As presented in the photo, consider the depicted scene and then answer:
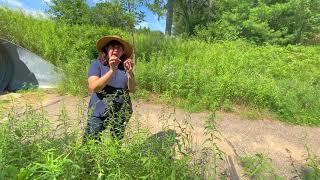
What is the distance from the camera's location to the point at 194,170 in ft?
10.7

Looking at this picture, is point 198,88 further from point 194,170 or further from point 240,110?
point 194,170

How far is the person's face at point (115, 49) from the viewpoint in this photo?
13.5ft

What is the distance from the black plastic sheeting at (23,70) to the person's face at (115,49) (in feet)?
23.1

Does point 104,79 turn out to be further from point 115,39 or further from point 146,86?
point 146,86

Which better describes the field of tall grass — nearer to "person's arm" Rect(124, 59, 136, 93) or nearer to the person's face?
"person's arm" Rect(124, 59, 136, 93)

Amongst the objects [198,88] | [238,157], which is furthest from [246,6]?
[238,157]

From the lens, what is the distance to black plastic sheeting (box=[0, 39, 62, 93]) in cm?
1103

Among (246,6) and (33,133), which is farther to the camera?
(246,6)

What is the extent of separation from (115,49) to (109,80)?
13.6 inches

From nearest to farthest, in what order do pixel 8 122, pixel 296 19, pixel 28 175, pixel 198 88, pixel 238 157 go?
pixel 28 175, pixel 8 122, pixel 238 157, pixel 198 88, pixel 296 19

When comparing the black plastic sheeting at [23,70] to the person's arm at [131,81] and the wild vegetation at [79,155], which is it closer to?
the person's arm at [131,81]

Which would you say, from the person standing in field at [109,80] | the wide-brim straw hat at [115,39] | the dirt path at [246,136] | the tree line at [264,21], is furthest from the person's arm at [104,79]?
the tree line at [264,21]

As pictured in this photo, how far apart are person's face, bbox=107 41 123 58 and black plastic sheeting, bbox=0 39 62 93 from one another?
7055 mm

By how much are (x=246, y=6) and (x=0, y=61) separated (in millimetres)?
15310
